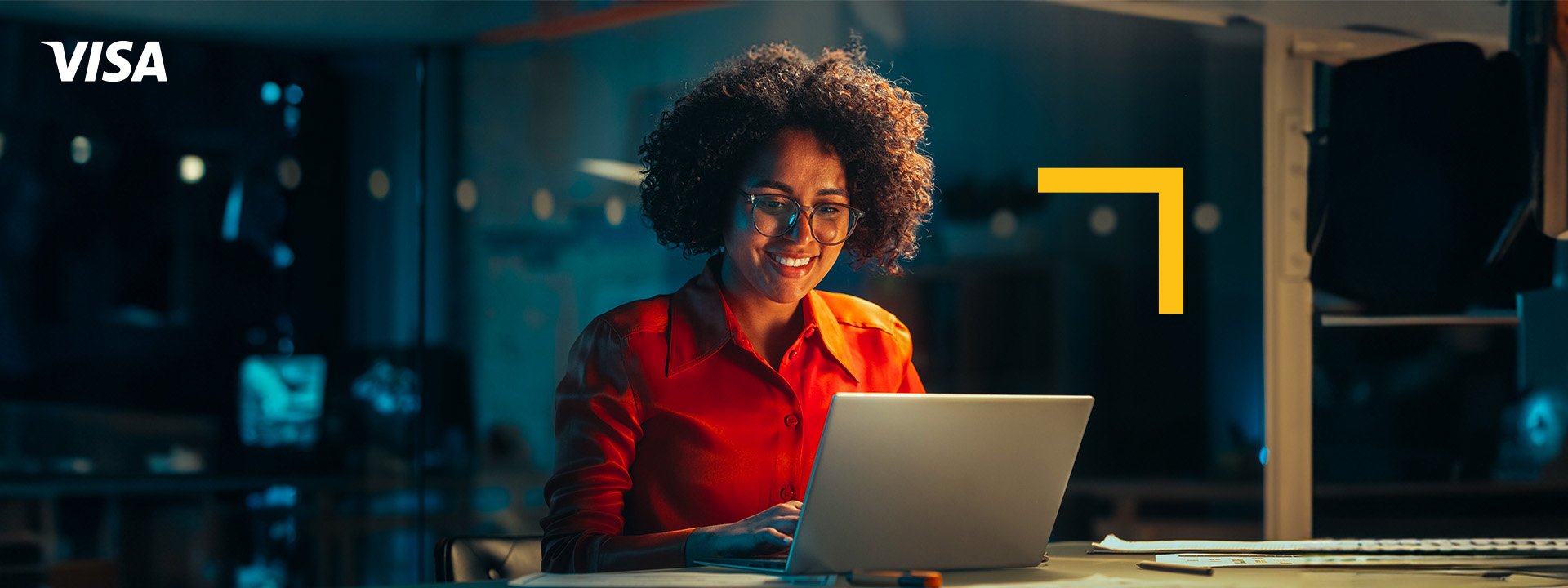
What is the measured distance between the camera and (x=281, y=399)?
3291mm

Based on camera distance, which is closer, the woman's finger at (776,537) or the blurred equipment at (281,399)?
the woman's finger at (776,537)

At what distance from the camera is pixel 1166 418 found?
328cm

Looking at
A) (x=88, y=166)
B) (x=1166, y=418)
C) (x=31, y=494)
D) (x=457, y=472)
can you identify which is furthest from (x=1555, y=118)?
(x=31, y=494)

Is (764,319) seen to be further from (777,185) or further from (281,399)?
(281,399)

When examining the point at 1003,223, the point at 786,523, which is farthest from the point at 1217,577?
the point at 1003,223

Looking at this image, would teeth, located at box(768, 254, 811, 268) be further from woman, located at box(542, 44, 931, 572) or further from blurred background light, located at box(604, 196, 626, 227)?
blurred background light, located at box(604, 196, 626, 227)

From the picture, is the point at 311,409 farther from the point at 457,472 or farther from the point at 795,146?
the point at 795,146

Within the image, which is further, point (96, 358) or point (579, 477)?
point (96, 358)

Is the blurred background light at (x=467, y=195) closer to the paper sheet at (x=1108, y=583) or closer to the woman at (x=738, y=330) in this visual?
the woman at (x=738, y=330)

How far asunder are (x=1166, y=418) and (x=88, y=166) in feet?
8.82

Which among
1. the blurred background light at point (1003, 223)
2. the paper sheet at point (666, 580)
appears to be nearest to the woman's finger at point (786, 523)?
the paper sheet at point (666, 580)

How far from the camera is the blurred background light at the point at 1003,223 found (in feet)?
10.5

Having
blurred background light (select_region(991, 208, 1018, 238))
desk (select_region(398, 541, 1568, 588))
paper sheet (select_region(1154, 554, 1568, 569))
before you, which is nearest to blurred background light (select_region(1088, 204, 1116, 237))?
blurred background light (select_region(991, 208, 1018, 238))

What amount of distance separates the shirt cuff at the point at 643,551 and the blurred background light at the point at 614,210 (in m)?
1.16
